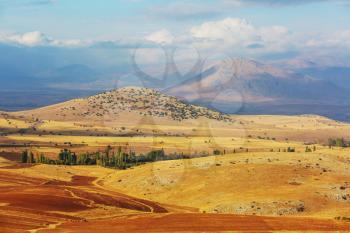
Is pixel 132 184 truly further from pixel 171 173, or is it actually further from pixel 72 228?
pixel 72 228

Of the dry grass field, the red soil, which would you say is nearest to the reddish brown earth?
the red soil

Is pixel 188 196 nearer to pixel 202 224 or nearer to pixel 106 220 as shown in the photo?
Answer: pixel 106 220

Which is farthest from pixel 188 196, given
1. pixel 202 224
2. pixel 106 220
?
pixel 202 224

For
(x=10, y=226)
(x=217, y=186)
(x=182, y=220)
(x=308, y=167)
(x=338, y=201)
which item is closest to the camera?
(x=10, y=226)

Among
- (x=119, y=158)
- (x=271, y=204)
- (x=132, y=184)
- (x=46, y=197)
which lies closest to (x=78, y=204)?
(x=46, y=197)

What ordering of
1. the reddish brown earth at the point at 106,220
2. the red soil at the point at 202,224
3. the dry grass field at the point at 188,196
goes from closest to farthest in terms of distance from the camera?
the red soil at the point at 202,224
the reddish brown earth at the point at 106,220
the dry grass field at the point at 188,196

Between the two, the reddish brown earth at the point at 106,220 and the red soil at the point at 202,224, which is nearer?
the red soil at the point at 202,224

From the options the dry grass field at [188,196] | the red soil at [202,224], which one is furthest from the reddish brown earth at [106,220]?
the dry grass field at [188,196]

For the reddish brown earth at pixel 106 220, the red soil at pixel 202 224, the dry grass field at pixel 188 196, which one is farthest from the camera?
the dry grass field at pixel 188 196

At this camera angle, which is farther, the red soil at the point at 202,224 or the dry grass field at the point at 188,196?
the dry grass field at the point at 188,196

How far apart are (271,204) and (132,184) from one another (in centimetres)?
3352

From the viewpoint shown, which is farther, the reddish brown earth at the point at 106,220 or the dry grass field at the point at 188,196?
the dry grass field at the point at 188,196

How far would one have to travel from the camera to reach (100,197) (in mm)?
82625

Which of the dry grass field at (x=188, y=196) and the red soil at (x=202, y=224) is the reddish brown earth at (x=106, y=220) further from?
the dry grass field at (x=188, y=196)
